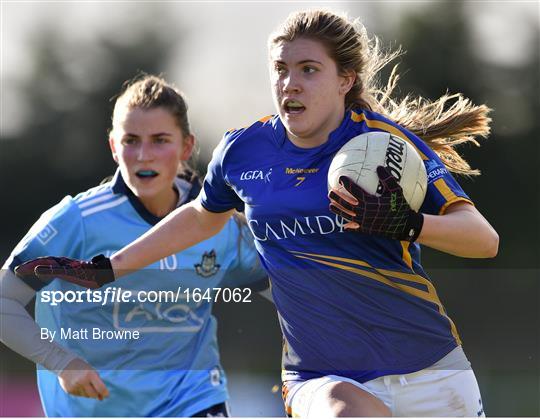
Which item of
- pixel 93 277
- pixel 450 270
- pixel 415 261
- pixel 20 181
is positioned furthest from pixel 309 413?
pixel 20 181

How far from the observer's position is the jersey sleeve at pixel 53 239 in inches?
229

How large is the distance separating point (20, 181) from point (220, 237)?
12.9 meters

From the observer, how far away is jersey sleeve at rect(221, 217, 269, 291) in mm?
6207

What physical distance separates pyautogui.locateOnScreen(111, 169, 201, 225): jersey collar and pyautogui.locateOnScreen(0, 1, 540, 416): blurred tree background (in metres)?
3.63

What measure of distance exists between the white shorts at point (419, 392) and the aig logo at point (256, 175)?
86 cm

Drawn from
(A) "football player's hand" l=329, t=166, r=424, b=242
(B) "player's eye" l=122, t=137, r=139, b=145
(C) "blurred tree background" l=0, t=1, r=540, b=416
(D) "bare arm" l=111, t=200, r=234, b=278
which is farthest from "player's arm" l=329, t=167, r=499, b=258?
(C) "blurred tree background" l=0, t=1, r=540, b=416

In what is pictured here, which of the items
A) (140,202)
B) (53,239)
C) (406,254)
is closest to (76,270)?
(53,239)

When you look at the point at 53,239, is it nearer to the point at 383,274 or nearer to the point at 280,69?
the point at 280,69

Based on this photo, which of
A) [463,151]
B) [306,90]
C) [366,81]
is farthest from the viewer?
[463,151]

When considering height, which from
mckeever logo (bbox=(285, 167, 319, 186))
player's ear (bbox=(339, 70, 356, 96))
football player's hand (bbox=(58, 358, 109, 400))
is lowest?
football player's hand (bbox=(58, 358, 109, 400))

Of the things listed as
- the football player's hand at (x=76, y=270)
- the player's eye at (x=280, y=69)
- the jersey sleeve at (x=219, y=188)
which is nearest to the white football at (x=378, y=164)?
the player's eye at (x=280, y=69)

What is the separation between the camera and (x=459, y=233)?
416 centimetres

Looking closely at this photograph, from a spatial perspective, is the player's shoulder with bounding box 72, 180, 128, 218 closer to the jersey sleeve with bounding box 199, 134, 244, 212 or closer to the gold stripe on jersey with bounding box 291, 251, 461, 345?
the jersey sleeve with bounding box 199, 134, 244, 212

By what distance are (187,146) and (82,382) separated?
1598 mm
